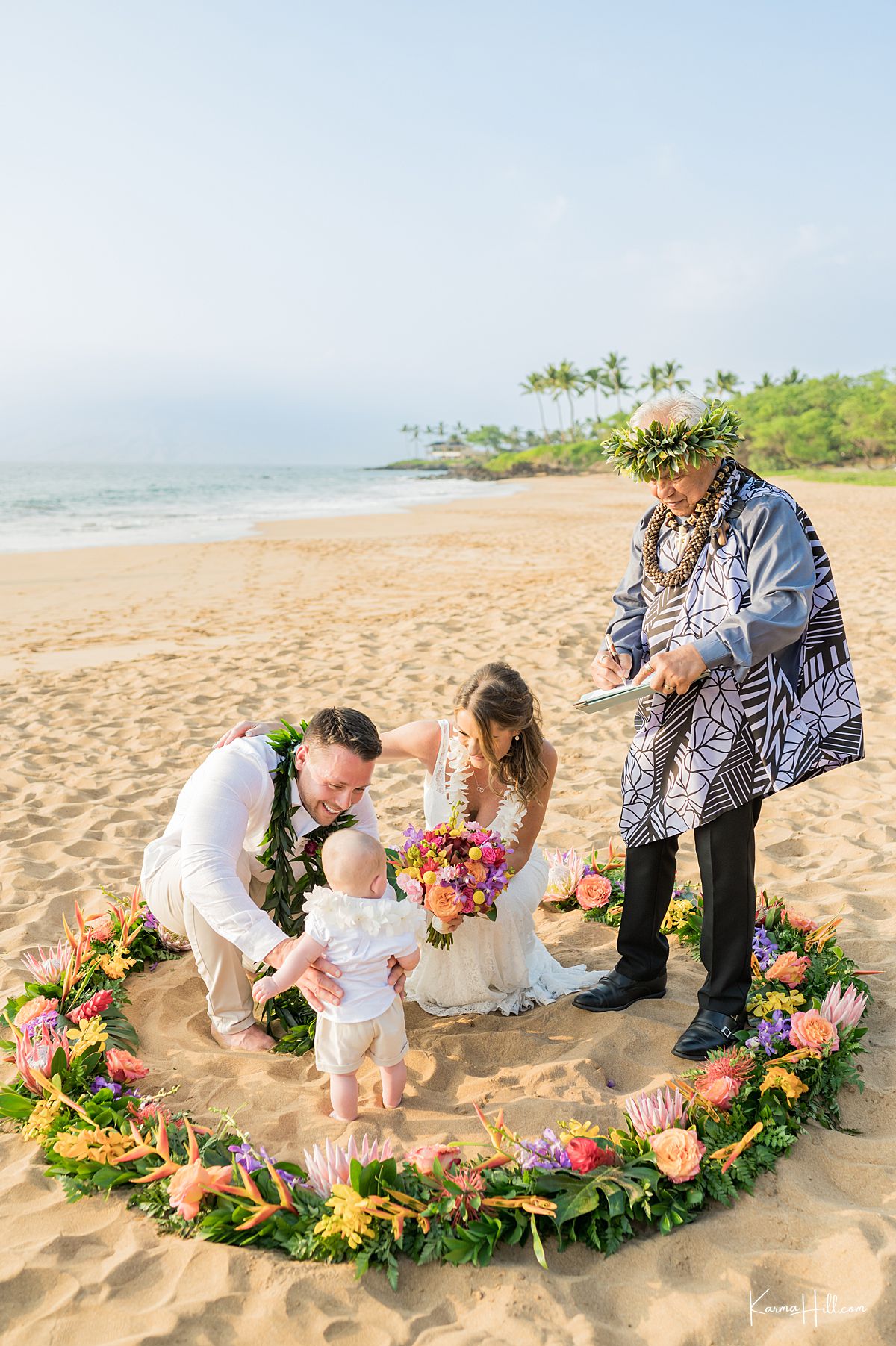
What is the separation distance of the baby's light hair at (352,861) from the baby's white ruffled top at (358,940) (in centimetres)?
5

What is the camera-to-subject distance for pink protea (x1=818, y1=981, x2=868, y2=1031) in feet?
11.5

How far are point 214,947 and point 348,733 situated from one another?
1050 millimetres

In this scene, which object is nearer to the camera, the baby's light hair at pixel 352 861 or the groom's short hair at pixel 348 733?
the baby's light hair at pixel 352 861

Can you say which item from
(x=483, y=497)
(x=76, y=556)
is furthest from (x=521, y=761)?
(x=483, y=497)

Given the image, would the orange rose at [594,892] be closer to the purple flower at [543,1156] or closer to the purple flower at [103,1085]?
the purple flower at [543,1156]

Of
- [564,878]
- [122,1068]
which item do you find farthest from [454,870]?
[564,878]

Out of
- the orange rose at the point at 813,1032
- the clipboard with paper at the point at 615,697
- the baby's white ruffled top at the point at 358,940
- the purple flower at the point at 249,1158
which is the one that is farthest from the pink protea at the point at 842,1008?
the purple flower at the point at 249,1158

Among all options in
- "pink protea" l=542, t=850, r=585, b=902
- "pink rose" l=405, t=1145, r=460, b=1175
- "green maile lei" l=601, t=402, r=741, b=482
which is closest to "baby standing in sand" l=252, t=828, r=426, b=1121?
"pink rose" l=405, t=1145, r=460, b=1175

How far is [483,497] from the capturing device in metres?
49.0

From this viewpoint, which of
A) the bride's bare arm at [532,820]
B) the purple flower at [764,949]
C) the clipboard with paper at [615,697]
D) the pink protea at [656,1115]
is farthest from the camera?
the bride's bare arm at [532,820]

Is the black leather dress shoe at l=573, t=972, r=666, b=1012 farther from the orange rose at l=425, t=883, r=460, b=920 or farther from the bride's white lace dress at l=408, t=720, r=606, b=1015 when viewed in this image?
the orange rose at l=425, t=883, r=460, b=920

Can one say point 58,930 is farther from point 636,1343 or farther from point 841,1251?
point 841,1251

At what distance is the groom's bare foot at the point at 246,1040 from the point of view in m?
3.79

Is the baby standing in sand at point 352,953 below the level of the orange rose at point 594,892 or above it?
above
